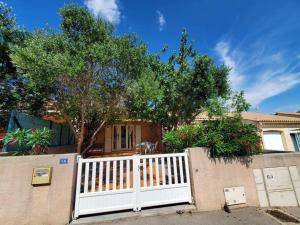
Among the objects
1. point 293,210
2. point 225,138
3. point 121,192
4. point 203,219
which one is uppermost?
point 225,138

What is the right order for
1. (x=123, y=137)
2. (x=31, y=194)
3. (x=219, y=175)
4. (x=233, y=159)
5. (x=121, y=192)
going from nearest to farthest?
1. (x=31, y=194)
2. (x=121, y=192)
3. (x=219, y=175)
4. (x=233, y=159)
5. (x=123, y=137)

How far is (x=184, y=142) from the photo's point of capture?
6457mm

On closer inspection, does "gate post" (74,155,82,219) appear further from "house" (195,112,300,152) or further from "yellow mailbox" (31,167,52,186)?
"house" (195,112,300,152)

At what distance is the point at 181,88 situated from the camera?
35.5 ft

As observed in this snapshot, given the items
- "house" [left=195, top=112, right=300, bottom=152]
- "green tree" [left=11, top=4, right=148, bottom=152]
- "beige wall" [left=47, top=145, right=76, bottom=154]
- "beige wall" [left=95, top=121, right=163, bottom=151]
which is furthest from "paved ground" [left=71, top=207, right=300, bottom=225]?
"house" [left=195, top=112, right=300, bottom=152]

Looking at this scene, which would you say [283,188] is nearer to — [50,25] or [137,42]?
[137,42]

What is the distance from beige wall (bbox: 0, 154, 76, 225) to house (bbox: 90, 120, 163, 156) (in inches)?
393

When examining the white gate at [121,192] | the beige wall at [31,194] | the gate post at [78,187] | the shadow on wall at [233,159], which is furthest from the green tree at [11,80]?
the shadow on wall at [233,159]

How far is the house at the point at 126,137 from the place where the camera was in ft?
48.8

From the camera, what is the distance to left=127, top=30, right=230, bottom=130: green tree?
10.0m

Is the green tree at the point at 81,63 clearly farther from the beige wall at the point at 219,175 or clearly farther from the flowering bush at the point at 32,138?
the beige wall at the point at 219,175

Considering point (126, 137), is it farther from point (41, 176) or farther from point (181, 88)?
point (41, 176)

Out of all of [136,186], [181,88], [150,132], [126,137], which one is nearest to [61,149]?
[126,137]

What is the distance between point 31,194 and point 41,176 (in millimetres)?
523
